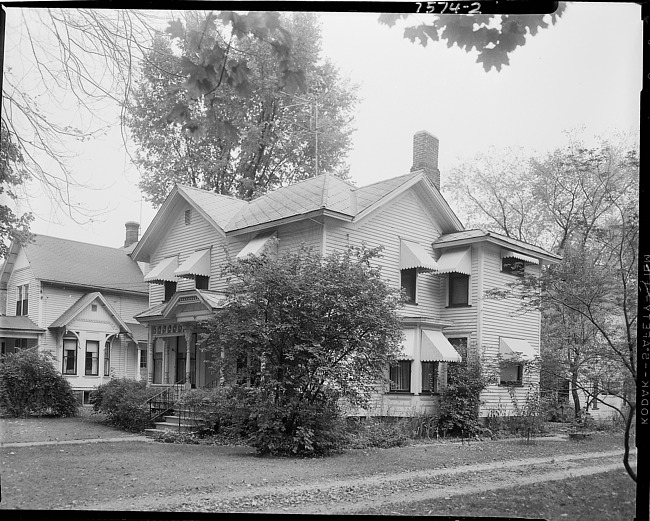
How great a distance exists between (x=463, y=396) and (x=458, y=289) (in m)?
1.13

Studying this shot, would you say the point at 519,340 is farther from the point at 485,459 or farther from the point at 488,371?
the point at 485,459

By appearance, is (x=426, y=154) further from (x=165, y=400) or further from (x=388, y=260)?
(x=165, y=400)

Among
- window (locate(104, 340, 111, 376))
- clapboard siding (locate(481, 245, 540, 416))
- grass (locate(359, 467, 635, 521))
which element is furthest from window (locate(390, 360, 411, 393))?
window (locate(104, 340, 111, 376))

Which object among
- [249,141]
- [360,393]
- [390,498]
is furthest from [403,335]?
[249,141]

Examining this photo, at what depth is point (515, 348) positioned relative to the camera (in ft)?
24.8

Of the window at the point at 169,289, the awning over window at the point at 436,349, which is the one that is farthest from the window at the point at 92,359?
the awning over window at the point at 436,349

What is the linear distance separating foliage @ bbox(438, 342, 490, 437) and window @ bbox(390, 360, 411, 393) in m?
0.41

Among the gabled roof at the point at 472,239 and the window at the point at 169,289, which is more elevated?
the gabled roof at the point at 472,239

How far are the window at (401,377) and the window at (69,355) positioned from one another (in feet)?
10.8

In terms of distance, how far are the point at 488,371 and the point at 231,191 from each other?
3226mm

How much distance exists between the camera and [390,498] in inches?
247

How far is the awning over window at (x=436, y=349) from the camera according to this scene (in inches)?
298

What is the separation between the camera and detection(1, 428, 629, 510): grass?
613 cm

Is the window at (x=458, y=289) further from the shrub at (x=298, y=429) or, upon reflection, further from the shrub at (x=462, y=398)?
the shrub at (x=298, y=429)
